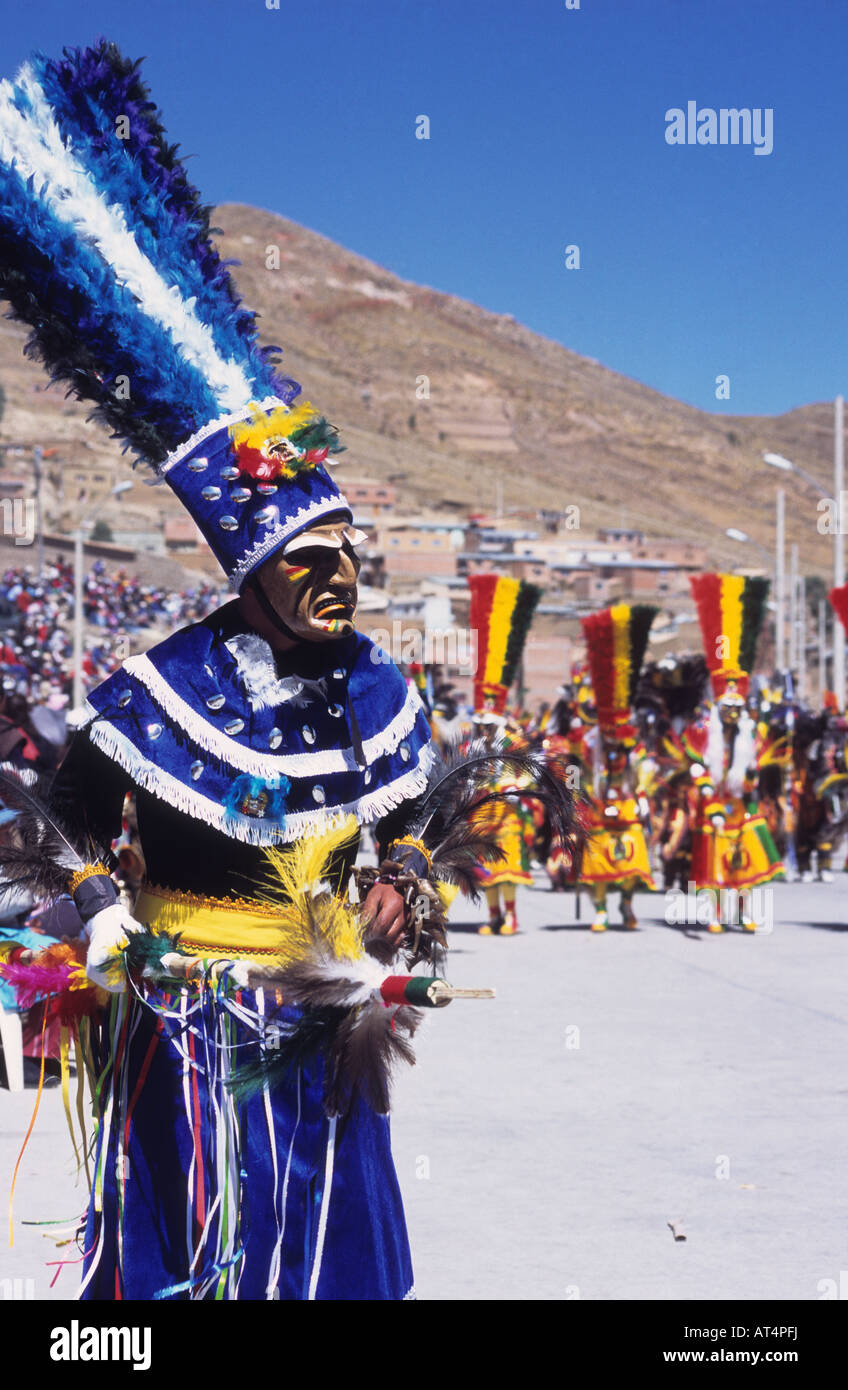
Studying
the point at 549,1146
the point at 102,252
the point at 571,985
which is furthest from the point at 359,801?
the point at 571,985

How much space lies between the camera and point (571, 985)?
1148 cm

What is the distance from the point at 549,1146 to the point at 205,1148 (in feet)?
11.6

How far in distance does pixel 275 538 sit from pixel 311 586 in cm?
13

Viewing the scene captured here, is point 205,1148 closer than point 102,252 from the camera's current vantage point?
Yes

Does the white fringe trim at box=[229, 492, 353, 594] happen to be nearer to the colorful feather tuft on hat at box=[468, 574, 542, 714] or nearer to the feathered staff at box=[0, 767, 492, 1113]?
the feathered staff at box=[0, 767, 492, 1113]

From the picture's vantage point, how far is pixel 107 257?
4.02 metres

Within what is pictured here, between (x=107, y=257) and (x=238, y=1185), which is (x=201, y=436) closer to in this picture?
(x=107, y=257)

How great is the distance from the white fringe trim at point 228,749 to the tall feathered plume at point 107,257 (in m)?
0.55

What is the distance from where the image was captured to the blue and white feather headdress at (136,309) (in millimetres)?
3936

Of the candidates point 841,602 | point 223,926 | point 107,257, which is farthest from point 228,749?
point 841,602

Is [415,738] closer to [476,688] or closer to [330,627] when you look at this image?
[330,627]

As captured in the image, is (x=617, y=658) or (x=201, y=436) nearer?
(x=201, y=436)

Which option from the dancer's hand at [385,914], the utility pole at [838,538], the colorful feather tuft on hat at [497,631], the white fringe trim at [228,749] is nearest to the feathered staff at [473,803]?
the white fringe trim at [228,749]

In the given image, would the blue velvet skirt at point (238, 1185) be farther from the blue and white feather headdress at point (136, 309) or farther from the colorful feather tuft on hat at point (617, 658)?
the colorful feather tuft on hat at point (617, 658)
